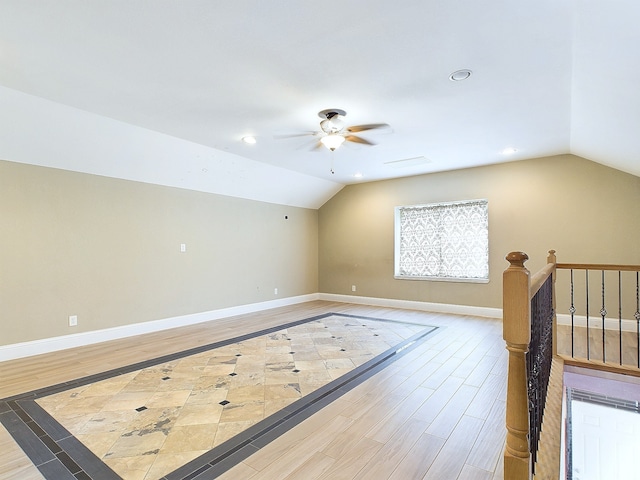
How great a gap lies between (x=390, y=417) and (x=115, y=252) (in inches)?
168

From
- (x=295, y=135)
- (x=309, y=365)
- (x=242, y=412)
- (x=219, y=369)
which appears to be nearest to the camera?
(x=242, y=412)

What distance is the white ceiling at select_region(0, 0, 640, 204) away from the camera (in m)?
2.04

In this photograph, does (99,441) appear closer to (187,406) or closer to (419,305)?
(187,406)

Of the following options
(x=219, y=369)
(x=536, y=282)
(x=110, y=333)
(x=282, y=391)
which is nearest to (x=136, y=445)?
(x=282, y=391)

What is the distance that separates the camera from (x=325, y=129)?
148 inches

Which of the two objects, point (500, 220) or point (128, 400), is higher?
point (500, 220)

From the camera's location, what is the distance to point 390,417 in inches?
95.3

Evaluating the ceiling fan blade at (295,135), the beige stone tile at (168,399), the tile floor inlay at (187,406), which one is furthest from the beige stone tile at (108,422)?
the ceiling fan blade at (295,135)

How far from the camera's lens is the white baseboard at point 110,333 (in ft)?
12.6

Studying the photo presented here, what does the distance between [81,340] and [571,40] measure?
5930mm

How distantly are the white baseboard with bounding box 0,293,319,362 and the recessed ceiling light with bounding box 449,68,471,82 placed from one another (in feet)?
16.5

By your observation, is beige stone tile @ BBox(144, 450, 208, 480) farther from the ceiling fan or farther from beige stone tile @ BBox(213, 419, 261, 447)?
the ceiling fan

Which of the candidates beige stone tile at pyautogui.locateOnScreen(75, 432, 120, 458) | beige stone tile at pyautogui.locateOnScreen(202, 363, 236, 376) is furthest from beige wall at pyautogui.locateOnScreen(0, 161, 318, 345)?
beige stone tile at pyautogui.locateOnScreen(75, 432, 120, 458)

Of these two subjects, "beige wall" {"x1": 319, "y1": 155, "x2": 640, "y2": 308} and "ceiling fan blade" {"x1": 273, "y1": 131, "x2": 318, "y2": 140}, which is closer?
"ceiling fan blade" {"x1": 273, "y1": 131, "x2": 318, "y2": 140}
